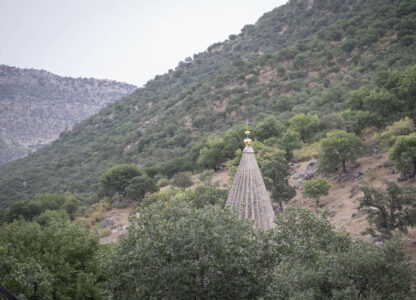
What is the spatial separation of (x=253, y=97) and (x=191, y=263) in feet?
210

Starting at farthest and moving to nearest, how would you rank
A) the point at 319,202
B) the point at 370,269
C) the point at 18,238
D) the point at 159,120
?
the point at 159,120 → the point at 319,202 → the point at 18,238 → the point at 370,269

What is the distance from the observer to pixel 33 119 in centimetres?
14662

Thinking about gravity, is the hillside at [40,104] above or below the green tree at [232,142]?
above

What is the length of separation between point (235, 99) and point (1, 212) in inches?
1937

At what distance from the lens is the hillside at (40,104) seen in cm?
13338

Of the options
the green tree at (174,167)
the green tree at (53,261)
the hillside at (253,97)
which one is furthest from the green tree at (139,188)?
the green tree at (53,261)

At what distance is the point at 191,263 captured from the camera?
30.5 feet

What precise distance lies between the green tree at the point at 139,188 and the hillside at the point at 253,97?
12.4 meters

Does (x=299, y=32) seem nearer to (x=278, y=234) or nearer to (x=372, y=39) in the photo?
(x=372, y=39)

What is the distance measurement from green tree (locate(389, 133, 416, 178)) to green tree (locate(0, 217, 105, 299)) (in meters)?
21.6

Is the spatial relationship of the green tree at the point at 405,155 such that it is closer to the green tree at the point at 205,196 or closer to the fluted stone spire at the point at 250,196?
the green tree at the point at 205,196

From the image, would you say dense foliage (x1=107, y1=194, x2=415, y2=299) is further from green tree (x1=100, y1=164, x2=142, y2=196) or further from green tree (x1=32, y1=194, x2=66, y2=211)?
green tree (x1=100, y1=164, x2=142, y2=196)

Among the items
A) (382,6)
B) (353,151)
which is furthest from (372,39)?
(353,151)

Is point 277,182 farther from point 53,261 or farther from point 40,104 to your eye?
point 40,104
